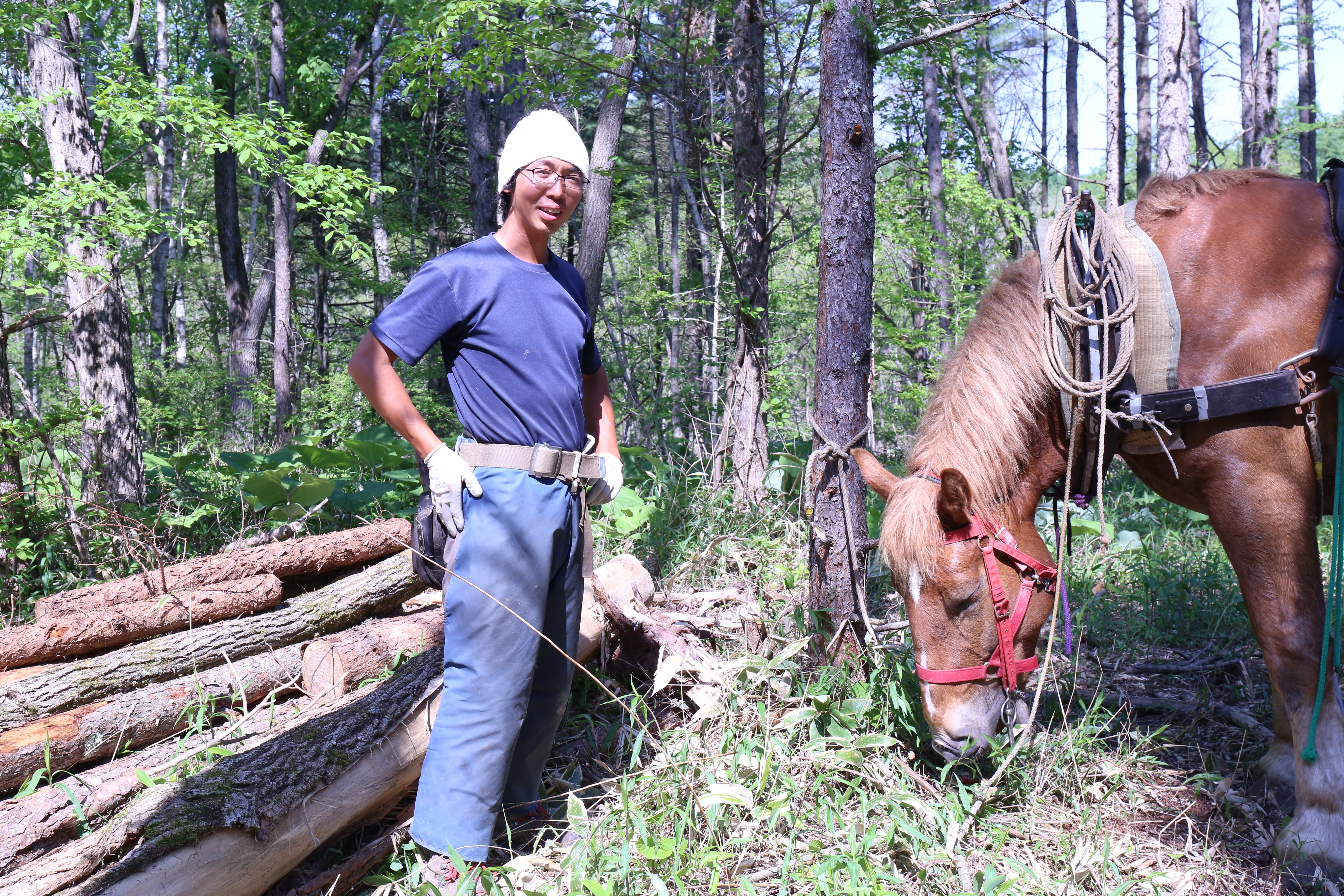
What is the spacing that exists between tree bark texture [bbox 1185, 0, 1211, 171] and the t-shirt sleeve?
12.1 metres

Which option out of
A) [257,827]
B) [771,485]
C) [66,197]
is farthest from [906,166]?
[257,827]

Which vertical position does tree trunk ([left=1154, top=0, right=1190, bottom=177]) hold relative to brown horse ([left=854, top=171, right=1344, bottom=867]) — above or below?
above

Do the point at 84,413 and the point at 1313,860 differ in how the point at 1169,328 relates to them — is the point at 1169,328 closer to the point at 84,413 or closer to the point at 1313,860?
the point at 1313,860

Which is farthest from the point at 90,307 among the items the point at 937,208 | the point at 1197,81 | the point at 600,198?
the point at 1197,81

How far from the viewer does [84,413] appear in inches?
186

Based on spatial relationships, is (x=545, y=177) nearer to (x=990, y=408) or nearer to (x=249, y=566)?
(x=990, y=408)

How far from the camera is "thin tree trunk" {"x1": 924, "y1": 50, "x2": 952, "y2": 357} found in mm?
8570

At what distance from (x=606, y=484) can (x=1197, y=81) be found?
719 inches

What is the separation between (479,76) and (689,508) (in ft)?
11.8

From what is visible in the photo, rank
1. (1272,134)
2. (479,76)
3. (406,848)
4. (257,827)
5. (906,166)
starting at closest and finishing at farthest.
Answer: (257,827) < (406,848) < (479,76) < (1272,134) < (906,166)

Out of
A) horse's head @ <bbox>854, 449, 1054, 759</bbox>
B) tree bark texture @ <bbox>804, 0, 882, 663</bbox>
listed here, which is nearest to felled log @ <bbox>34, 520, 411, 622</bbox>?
tree bark texture @ <bbox>804, 0, 882, 663</bbox>

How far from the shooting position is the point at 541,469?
2.45m

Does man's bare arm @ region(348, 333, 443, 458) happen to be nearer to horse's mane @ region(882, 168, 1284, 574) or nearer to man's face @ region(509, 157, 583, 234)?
man's face @ region(509, 157, 583, 234)

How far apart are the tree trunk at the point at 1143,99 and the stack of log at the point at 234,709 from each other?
516 inches
